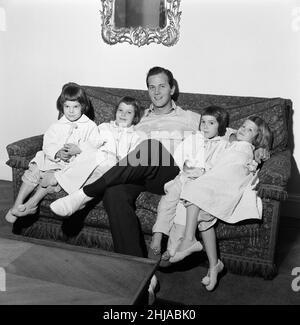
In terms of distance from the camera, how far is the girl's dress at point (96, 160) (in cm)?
244

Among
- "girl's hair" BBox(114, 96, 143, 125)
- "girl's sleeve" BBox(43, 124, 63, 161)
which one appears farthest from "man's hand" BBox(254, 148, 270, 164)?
"girl's sleeve" BBox(43, 124, 63, 161)

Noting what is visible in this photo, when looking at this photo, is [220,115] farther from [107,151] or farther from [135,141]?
[107,151]

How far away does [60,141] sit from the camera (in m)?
2.70

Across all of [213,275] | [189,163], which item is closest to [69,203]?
[189,163]

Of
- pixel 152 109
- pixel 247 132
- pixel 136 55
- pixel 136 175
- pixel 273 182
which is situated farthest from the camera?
pixel 136 55

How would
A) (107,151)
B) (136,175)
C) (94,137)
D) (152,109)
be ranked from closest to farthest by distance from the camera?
(136,175) → (107,151) → (94,137) → (152,109)

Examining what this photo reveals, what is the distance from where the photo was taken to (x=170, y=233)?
7.44 feet

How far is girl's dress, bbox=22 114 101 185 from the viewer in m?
2.56

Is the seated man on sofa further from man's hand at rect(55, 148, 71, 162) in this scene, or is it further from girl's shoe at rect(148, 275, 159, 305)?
man's hand at rect(55, 148, 71, 162)

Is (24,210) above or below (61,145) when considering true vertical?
below

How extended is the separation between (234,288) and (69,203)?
97 centimetres

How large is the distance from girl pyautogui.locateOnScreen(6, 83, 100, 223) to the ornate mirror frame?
2.04 feet

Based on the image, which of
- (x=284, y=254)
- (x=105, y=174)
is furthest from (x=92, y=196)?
(x=284, y=254)
